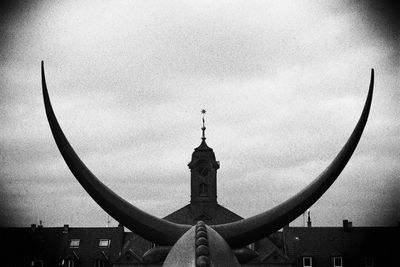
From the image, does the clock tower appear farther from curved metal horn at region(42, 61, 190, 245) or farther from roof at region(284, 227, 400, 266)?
curved metal horn at region(42, 61, 190, 245)

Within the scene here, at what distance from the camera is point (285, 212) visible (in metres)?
5.23

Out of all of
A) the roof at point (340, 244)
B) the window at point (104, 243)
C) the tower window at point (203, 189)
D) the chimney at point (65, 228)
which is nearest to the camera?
the roof at point (340, 244)

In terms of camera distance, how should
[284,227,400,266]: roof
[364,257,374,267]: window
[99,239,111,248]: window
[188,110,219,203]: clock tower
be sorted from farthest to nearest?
[99,239,111,248]: window < [188,110,219,203]: clock tower < [284,227,400,266]: roof < [364,257,374,267]: window

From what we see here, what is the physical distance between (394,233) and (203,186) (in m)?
21.2

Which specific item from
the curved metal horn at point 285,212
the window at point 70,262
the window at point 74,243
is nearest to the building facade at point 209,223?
the window at point 74,243

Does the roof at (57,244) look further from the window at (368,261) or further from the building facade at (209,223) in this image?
the window at (368,261)

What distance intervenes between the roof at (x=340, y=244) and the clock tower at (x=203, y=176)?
31.1 feet

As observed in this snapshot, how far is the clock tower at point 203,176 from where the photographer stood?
62.2 meters

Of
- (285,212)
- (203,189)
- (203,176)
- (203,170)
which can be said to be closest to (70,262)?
(203,189)

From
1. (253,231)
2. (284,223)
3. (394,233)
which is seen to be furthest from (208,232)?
(394,233)

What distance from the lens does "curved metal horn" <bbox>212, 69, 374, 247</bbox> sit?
516cm

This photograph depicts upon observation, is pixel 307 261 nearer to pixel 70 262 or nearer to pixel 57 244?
pixel 70 262

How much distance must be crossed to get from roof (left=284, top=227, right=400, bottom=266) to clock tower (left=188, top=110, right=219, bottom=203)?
947 cm

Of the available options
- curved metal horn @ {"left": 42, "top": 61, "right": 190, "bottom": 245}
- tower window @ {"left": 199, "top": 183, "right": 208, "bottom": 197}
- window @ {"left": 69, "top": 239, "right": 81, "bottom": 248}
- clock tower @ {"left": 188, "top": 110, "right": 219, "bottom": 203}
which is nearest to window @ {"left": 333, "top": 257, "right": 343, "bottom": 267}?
clock tower @ {"left": 188, "top": 110, "right": 219, "bottom": 203}
